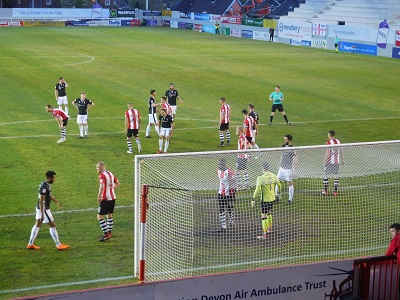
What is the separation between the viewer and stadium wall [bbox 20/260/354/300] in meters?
12.8

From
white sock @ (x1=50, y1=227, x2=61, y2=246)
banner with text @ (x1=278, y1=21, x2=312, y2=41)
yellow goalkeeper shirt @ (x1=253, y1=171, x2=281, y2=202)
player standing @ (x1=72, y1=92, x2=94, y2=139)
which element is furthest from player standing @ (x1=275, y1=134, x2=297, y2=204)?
banner with text @ (x1=278, y1=21, x2=312, y2=41)

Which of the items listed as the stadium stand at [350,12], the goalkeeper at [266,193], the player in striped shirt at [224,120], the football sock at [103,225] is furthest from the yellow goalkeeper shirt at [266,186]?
the stadium stand at [350,12]

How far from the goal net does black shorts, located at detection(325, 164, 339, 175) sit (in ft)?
0.34

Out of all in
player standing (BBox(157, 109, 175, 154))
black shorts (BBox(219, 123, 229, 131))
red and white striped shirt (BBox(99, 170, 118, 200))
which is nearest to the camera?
red and white striped shirt (BBox(99, 170, 118, 200))

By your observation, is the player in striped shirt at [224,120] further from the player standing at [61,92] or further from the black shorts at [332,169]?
the black shorts at [332,169]

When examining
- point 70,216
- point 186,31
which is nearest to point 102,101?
point 70,216

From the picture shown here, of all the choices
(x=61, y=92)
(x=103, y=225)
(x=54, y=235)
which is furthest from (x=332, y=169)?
(x=61, y=92)

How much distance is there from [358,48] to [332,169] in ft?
159

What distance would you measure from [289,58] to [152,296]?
151 ft

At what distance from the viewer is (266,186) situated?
16.5 m

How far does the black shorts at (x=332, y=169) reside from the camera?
17.1 m

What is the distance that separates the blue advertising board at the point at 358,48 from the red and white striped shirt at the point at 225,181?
48225mm

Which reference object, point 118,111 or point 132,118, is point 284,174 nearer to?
point 132,118

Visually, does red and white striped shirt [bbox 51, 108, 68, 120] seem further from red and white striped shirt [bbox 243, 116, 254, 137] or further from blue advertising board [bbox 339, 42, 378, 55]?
blue advertising board [bbox 339, 42, 378, 55]
